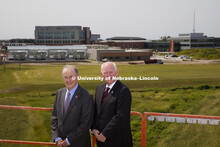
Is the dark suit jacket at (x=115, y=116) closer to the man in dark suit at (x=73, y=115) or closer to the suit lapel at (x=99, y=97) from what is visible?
the suit lapel at (x=99, y=97)

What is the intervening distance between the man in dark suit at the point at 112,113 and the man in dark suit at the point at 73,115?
0.23 m

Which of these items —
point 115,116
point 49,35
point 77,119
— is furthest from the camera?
point 49,35

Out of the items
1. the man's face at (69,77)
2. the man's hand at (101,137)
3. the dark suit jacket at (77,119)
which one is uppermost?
the man's face at (69,77)

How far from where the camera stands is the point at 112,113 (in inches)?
195

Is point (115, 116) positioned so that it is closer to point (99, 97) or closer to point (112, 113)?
point (112, 113)

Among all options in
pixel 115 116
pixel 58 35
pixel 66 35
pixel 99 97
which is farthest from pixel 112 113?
pixel 58 35

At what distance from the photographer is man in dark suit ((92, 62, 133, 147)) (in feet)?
15.8

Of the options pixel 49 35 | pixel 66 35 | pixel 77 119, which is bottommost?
pixel 77 119

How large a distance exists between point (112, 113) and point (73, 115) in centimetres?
87

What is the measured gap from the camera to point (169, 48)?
154 meters

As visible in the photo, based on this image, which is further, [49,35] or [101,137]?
[49,35]

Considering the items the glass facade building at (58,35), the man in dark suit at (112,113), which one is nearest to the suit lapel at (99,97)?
the man in dark suit at (112,113)

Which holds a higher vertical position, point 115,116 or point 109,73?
point 109,73

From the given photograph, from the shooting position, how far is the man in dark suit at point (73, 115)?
16.0 feet
